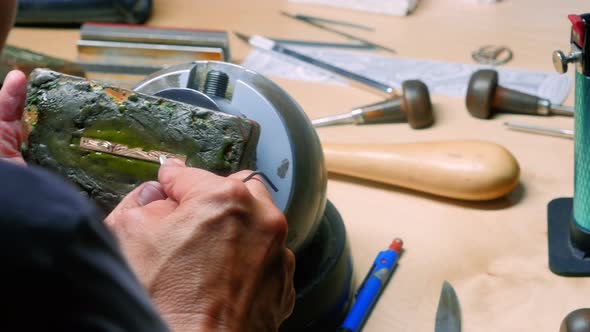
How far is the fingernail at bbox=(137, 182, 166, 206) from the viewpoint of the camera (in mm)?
A: 555

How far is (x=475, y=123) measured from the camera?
3.15 feet

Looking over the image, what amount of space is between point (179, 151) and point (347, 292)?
245 millimetres

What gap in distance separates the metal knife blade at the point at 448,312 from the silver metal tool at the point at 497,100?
0.31 metres

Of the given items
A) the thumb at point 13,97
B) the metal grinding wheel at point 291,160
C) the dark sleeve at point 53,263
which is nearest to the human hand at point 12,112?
the thumb at point 13,97

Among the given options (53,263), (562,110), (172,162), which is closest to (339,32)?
(562,110)

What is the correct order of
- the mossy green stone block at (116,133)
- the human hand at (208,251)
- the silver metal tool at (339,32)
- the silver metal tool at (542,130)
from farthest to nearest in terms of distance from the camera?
the silver metal tool at (339,32) → the silver metal tool at (542,130) → the mossy green stone block at (116,133) → the human hand at (208,251)

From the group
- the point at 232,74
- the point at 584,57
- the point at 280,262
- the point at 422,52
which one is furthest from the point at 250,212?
the point at 422,52

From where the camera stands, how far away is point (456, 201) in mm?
843

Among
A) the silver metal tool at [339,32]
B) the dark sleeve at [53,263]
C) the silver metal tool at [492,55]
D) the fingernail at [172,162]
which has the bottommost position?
the silver metal tool at [339,32]

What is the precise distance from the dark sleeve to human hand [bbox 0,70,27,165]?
0.41m

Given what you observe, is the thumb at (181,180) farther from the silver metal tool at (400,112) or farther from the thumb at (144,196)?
the silver metal tool at (400,112)

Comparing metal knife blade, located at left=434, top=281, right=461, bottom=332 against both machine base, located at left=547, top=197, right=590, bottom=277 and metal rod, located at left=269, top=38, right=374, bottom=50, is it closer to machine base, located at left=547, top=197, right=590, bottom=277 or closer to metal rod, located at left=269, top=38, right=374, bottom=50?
machine base, located at left=547, top=197, right=590, bottom=277

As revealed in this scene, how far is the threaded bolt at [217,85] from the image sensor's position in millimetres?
646

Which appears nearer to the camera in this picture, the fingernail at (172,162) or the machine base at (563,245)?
the fingernail at (172,162)
